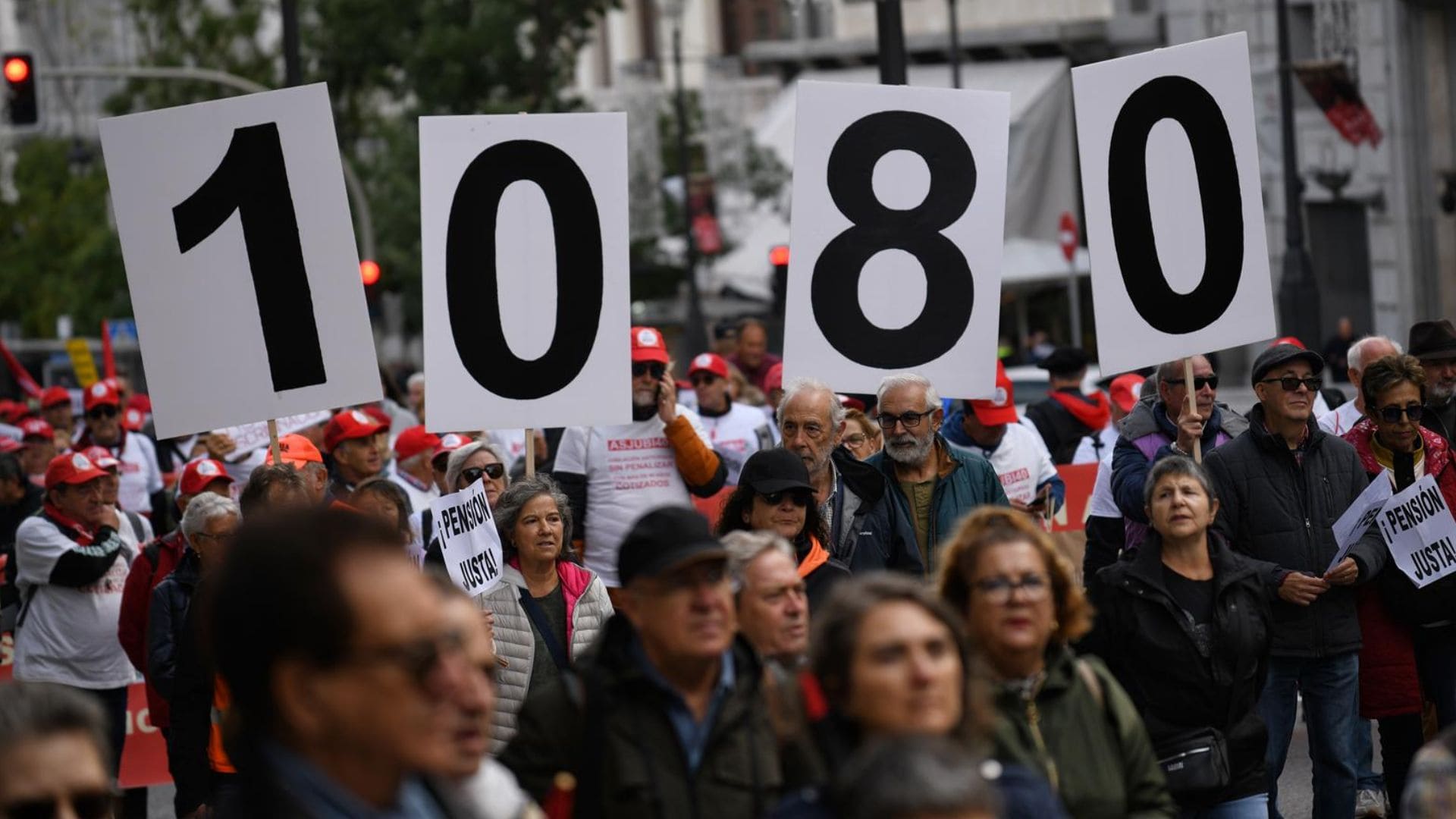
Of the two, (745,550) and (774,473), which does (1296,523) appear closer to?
(774,473)

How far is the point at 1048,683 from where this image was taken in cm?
478

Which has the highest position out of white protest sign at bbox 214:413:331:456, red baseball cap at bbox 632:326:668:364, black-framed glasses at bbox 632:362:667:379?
red baseball cap at bbox 632:326:668:364

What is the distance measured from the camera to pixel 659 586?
180 inches

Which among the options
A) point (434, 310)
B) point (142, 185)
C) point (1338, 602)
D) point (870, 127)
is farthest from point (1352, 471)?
point (142, 185)

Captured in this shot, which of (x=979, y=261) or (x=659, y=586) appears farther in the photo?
(x=979, y=261)

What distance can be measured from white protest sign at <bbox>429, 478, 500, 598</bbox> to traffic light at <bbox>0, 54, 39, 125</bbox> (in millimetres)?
14899

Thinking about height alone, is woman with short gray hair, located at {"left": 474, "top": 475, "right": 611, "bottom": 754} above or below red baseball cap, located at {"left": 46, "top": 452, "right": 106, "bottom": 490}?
below

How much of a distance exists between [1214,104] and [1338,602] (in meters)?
2.01

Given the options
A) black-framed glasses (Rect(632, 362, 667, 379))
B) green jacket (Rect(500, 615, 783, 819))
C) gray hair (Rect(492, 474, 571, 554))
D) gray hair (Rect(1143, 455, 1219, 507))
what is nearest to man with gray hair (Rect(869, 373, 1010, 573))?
gray hair (Rect(1143, 455, 1219, 507))

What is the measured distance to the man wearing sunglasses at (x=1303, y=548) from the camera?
777 centimetres

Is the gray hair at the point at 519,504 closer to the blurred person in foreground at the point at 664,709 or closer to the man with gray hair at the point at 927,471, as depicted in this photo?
the man with gray hair at the point at 927,471

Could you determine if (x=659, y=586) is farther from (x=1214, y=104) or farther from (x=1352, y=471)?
(x=1214, y=104)

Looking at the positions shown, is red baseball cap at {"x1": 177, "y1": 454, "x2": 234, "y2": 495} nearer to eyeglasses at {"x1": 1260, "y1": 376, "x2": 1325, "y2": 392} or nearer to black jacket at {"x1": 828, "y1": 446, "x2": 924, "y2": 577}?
black jacket at {"x1": 828, "y1": 446, "x2": 924, "y2": 577}

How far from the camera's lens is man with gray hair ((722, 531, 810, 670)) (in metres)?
5.19
